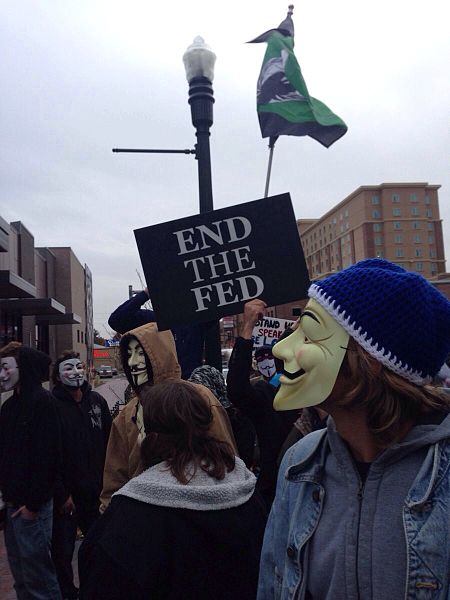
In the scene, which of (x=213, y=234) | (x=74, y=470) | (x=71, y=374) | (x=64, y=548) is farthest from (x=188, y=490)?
(x=71, y=374)

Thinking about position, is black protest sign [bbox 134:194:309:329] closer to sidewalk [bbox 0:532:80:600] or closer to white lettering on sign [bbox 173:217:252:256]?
white lettering on sign [bbox 173:217:252:256]

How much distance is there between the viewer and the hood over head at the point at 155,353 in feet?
10.7

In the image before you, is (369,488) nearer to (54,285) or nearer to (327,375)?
(327,375)

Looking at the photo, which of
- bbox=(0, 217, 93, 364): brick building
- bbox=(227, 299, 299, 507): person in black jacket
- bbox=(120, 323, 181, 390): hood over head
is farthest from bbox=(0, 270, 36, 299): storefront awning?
bbox=(227, 299, 299, 507): person in black jacket

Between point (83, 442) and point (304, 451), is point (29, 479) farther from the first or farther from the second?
point (304, 451)

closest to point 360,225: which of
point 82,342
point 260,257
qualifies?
point 82,342

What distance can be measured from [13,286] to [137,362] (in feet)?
35.4

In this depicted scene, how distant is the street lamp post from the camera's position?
4730 mm

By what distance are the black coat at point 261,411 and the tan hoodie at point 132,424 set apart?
17cm

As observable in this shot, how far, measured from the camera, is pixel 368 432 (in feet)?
4.65

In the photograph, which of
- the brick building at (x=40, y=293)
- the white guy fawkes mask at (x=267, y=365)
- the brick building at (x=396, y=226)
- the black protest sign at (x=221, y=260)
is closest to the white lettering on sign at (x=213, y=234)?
the black protest sign at (x=221, y=260)

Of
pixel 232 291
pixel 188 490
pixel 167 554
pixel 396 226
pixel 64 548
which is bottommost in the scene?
pixel 64 548

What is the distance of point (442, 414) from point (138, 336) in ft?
7.18

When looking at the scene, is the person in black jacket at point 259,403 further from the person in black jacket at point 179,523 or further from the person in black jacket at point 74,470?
the person in black jacket at point 74,470
